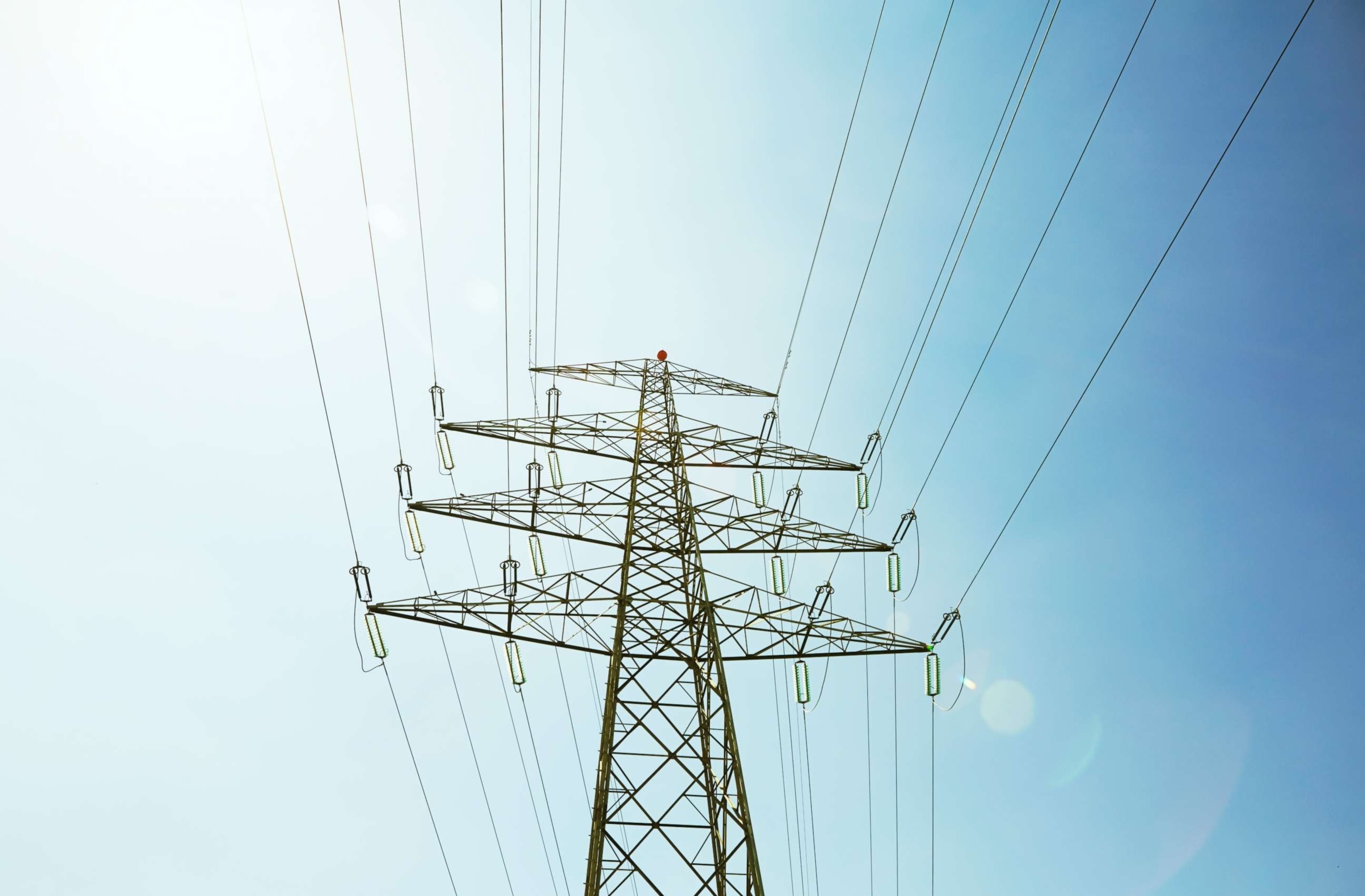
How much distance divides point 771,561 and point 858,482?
8.42 feet

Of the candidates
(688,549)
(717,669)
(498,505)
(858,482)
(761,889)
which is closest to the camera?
(761,889)

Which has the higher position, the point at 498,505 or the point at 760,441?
the point at 760,441

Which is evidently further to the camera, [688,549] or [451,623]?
[688,549]

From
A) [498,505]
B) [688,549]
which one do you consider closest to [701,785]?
[688,549]

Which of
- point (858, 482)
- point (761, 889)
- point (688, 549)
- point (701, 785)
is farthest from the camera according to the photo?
point (858, 482)

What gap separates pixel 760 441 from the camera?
47.4ft

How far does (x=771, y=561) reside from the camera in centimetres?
1647

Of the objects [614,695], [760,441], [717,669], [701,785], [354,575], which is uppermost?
[760,441]

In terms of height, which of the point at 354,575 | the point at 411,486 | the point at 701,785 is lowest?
the point at 701,785

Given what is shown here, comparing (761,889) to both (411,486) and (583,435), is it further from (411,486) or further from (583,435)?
(411,486)

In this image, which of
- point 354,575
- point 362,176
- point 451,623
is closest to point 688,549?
point 451,623

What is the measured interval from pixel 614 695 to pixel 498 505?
4.36 meters

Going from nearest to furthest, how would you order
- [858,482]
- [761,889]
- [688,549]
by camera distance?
[761,889] < [688,549] < [858,482]

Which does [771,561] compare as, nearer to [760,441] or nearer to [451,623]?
[760,441]
